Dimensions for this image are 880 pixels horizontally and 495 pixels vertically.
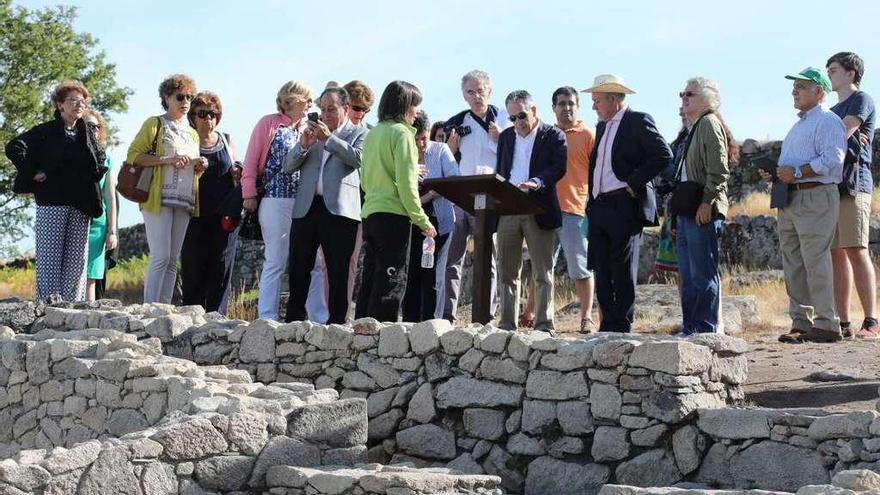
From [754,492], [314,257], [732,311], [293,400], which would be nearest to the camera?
[754,492]

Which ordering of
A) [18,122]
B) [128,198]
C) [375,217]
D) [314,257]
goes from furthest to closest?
1. [18,122]
2. [128,198]
3. [314,257]
4. [375,217]

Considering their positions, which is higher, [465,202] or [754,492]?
[465,202]

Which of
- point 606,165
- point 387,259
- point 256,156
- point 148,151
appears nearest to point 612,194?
point 606,165

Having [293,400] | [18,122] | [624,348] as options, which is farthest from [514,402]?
[18,122]

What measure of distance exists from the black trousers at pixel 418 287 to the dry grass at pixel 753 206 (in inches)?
386

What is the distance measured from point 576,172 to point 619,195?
141cm

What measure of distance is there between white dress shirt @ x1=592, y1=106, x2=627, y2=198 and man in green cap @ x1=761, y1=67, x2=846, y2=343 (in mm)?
1252

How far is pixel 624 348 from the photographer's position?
7816 millimetres

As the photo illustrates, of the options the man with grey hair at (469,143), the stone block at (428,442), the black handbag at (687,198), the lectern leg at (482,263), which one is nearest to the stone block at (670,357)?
the stone block at (428,442)

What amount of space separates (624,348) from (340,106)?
11.3ft

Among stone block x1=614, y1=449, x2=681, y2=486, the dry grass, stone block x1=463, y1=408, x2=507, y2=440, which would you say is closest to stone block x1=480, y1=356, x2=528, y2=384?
stone block x1=463, y1=408, x2=507, y2=440

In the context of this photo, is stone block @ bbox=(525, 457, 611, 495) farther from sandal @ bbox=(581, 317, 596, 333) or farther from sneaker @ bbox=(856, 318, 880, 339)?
sneaker @ bbox=(856, 318, 880, 339)

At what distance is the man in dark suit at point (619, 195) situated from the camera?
9594 mm

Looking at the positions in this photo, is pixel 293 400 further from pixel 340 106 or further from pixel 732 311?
pixel 732 311
